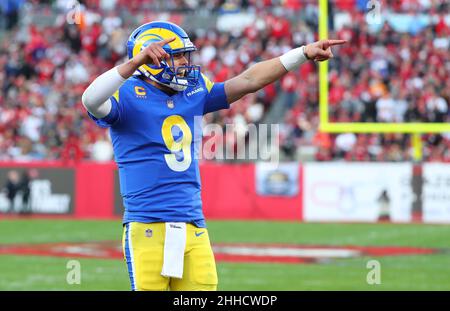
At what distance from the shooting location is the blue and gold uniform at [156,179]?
4.90 meters

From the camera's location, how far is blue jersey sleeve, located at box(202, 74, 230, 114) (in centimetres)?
528

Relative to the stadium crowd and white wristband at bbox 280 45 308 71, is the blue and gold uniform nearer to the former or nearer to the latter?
white wristband at bbox 280 45 308 71

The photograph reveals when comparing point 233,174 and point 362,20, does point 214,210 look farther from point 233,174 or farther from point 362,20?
point 362,20

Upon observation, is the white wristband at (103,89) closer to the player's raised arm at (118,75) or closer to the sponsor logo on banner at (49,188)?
the player's raised arm at (118,75)

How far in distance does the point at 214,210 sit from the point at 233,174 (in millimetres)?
679

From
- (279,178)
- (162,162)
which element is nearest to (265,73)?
(162,162)

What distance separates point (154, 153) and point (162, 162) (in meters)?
0.06

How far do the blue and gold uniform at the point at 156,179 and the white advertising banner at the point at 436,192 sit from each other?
11.7 meters

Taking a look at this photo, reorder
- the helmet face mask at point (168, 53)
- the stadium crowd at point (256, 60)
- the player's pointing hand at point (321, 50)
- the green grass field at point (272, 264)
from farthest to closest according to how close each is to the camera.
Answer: the stadium crowd at point (256, 60), the green grass field at point (272, 264), the player's pointing hand at point (321, 50), the helmet face mask at point (168, 53)

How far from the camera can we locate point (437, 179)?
1631 centimetres

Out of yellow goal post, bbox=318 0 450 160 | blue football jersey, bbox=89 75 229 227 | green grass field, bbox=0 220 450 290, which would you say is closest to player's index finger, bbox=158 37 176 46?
blue football jersey, bbox=89 75 229 227

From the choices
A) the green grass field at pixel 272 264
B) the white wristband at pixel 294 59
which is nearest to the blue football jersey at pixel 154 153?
the white wristband at pixel 294 59

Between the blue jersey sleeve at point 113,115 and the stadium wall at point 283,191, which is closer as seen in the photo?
the blue jersey sleeve at point 113,115
